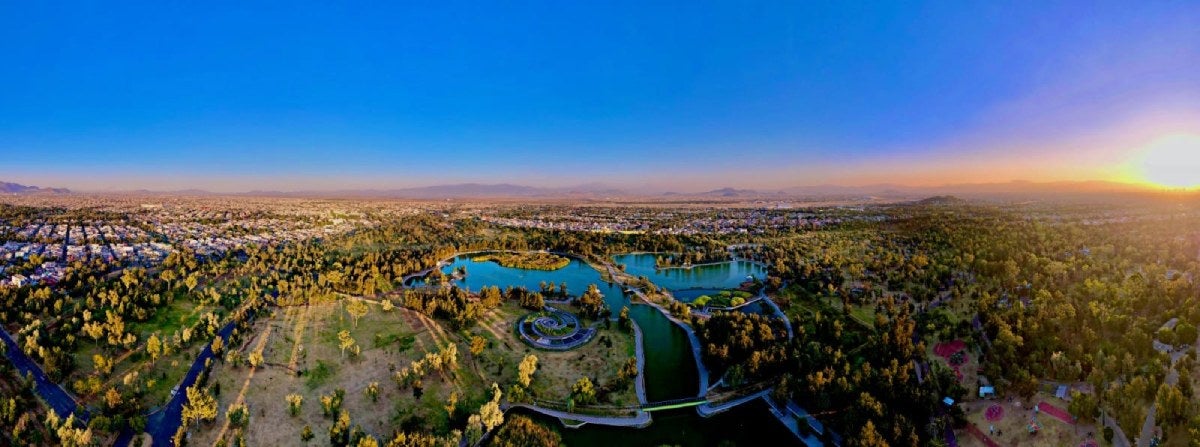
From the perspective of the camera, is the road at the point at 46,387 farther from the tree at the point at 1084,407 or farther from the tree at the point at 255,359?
the tree at the point at 1084,407

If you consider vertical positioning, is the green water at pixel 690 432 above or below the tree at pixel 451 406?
below

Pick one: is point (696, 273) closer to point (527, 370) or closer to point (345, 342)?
point (527, 370)

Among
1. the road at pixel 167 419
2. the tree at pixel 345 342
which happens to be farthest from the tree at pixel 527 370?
the road at pixel 167 419

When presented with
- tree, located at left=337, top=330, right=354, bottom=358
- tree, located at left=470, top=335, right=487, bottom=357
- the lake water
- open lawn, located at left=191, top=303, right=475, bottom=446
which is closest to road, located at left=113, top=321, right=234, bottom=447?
open lawn, located at left=191, top=303, right=475, bottom=446

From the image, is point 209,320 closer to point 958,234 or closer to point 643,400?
point 643,400

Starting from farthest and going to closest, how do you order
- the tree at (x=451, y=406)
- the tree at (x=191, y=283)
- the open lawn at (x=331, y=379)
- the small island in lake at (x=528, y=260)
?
the small island in lake at (x=528, y=260), the tree at (x=191, y=283), the open lawn at (x=331, y=379), the tree at (x=451, y=406)

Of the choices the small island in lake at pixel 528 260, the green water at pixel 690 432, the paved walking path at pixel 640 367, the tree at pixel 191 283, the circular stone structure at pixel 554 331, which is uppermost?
the tree at pixel 191 283

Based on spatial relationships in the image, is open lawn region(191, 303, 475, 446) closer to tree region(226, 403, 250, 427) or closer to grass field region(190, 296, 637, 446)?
grass field region(190, 296, 637, 446)
